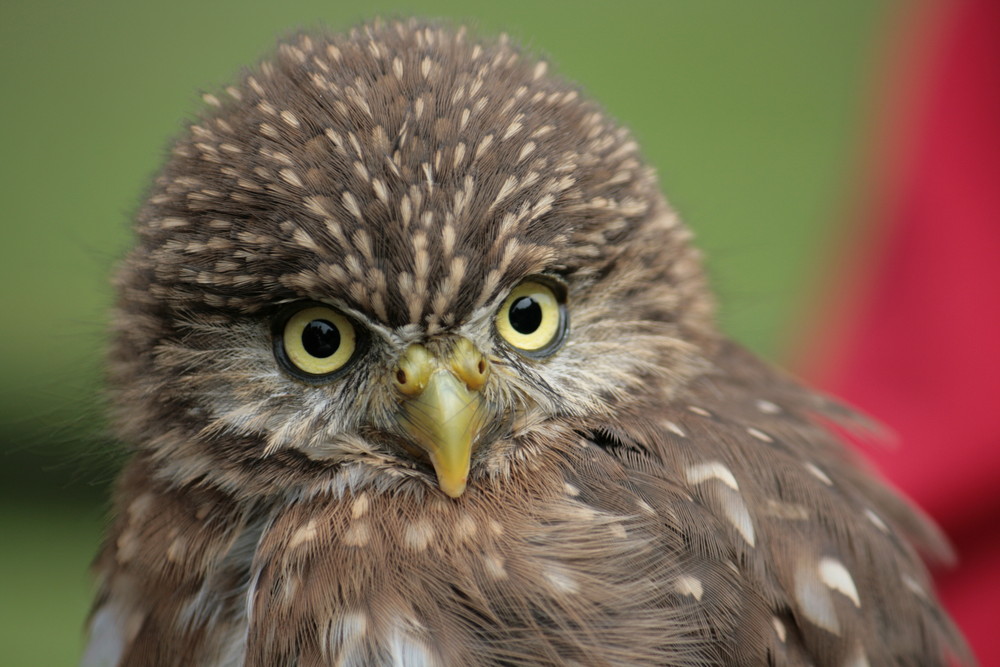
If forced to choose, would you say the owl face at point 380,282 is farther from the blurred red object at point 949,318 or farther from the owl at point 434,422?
the blurred red object at point 949,318

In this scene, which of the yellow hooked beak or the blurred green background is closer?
the yellow hooked beak

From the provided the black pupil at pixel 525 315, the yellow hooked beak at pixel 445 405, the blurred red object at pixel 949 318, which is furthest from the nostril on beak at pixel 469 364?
the blurred red object at pixel 949 318

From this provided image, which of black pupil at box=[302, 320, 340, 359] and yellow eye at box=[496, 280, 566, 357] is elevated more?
yellow eye at box=[496, 280, 566, 357]

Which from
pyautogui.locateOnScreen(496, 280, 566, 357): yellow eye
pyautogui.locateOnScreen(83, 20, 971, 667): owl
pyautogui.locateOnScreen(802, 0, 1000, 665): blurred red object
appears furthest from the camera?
pyautogui.locateOnScreen(802, 0, 1000, 665): blurred red object

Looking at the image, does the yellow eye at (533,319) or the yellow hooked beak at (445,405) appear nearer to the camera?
the yellow hooked beak at (445,405)

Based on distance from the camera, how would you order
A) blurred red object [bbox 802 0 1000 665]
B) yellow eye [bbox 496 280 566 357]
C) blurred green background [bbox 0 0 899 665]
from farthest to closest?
1. blurred green background [bbox 0 0 899 665]
2. blurred red object [bbox 802 0 1000 665]
3. yellow eye [bbox 496 280 566 357]

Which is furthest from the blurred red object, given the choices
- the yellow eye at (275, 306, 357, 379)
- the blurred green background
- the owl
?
the yellow eye at (275, 306, 357, 379)

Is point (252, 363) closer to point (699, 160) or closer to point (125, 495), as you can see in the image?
point (125, 495)

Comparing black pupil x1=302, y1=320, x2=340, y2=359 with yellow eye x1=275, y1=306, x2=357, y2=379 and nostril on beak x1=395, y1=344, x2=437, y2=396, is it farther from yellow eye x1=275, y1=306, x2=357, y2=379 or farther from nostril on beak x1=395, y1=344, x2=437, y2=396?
nostril on beak x1=395, y1=344, x2=437, y2=396
